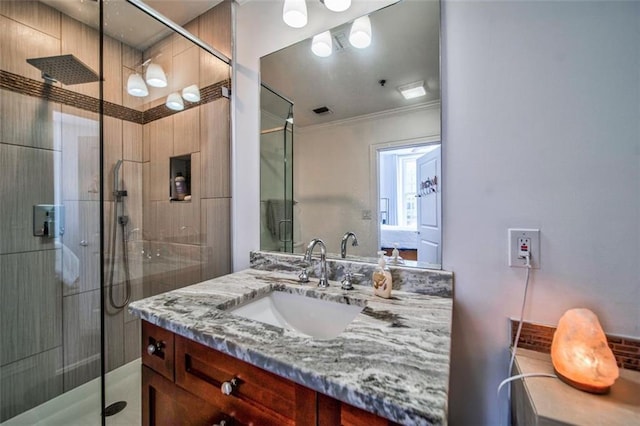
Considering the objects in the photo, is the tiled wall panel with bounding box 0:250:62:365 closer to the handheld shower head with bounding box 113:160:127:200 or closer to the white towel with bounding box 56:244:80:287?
the white towel with bounding box 56:244:80:287

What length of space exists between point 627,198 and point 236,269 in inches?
61.5

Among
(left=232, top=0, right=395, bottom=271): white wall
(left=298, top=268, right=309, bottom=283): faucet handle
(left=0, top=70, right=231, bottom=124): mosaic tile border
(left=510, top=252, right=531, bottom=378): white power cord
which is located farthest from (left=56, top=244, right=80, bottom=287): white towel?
(left=510, top=252, right=531, bottom=378): white power cord

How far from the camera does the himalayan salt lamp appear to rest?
0.59m

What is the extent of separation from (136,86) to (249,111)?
818 mm

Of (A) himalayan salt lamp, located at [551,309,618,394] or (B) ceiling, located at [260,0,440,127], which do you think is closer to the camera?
(A) himalayan salt lamp, located at [551,309,618,394]

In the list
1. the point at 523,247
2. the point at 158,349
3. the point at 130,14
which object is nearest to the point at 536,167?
the point at 523,247

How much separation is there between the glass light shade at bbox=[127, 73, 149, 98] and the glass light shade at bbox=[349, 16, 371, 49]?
1.35 meters

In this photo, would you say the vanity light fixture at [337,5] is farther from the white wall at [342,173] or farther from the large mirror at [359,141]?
the white wall at [342,173]

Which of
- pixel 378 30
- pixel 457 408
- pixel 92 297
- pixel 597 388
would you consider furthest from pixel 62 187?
pixel 597 388

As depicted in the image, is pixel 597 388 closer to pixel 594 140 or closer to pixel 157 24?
pixel 594 140

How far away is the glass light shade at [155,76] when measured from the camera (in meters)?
1.61

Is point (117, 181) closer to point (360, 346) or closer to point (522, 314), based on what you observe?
point (360, 346)

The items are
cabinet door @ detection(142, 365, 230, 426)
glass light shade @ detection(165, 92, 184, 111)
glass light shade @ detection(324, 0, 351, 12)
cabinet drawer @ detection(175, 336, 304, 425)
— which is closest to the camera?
cabinet drawer @ detection(175, 336, 304, 425)

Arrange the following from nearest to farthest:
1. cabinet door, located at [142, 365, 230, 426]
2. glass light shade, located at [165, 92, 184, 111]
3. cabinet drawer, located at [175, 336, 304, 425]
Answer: cabinet drawer, located at [175, 336, 304, 425]
cabinet door, located at [142, 365, 230, 426]
glass light shade, located at [165, 92, 184, 111]
